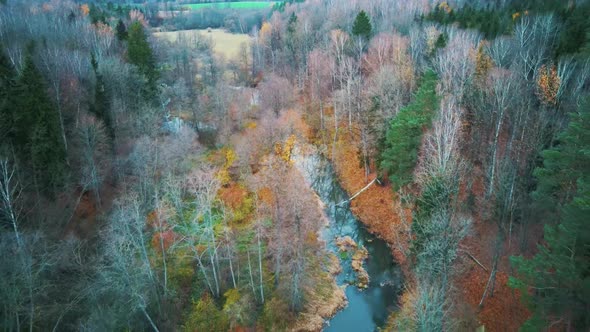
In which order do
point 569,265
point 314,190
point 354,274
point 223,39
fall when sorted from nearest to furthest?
1. point 569,265
2. point 354,274
3. point 314,190
4. point 223,39

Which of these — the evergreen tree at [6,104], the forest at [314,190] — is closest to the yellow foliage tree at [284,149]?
the forest at [314,190]

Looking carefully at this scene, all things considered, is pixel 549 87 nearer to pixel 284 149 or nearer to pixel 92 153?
pixel 284 149

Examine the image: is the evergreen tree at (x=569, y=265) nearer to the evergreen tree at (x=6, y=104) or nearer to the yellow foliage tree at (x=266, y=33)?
the evergreen tree at (x=6, y=104)

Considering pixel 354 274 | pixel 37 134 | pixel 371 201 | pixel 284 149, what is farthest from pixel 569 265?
pixel 37 134

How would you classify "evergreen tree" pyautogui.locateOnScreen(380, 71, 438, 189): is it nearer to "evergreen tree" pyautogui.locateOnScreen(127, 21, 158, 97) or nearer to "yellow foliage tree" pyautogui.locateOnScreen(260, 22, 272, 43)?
"evergreen tree" pyautogui.locateOnScreen(127, 21, 158, 97)

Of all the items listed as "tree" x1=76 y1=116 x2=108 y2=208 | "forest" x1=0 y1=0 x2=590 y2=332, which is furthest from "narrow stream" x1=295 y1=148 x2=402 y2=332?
"tree" x1=76 y1=116 x2=108 y2=208
